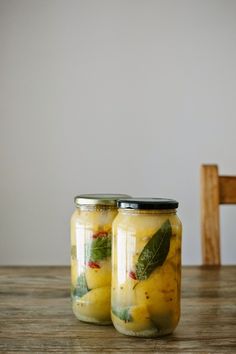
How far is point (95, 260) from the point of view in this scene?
0.72m

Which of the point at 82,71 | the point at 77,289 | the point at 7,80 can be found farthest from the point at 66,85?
the point at 77,289

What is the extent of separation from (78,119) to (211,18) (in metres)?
0.70

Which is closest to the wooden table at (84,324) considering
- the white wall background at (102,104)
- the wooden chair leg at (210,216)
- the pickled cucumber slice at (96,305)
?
the pickled cucumber slice at (96,305)

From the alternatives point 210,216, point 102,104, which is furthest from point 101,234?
point 102,104

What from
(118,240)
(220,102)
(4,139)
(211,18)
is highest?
(211,18)

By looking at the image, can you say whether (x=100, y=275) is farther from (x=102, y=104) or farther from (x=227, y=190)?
(x=102, y=104)

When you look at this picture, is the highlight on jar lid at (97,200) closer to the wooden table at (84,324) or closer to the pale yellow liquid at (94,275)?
the pale yellow liquid at (94,275)

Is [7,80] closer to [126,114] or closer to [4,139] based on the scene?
[4,139]

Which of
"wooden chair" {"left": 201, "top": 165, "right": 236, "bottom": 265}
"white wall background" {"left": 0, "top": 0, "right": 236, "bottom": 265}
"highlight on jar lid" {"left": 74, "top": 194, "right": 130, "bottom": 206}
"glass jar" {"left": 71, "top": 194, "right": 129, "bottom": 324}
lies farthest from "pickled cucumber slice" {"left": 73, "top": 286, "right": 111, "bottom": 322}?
"white wall background" {"left": 0, "top": 0, "right": 236, "bottom": 265}

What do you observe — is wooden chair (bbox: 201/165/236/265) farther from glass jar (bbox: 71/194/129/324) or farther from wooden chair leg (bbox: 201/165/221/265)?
glass jar (bbox: 71/194/129/324)

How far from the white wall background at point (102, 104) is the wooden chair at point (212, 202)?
76 cm

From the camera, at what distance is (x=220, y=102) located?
84.6 inches

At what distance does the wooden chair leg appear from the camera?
1320 millimetres

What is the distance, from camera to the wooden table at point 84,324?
25.1 inches
